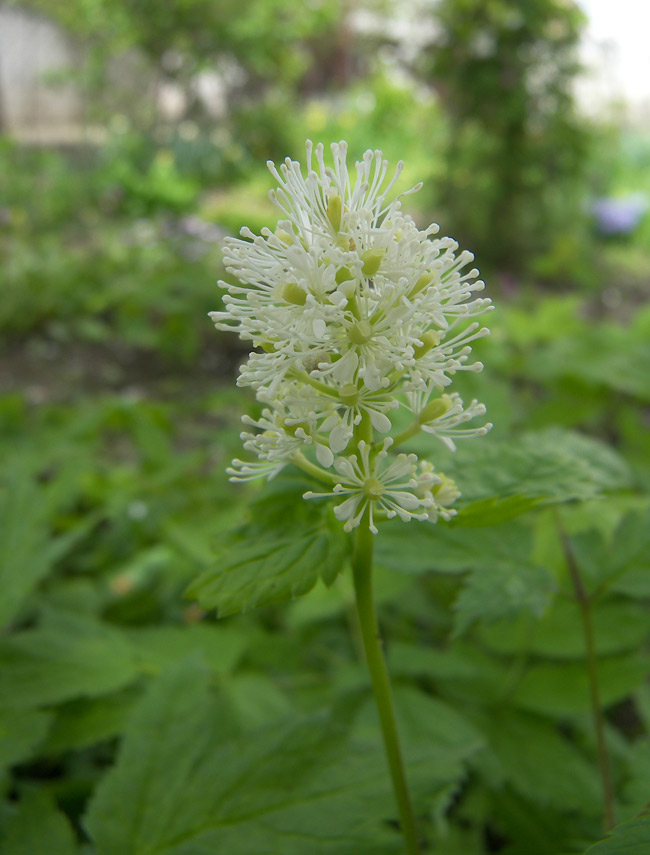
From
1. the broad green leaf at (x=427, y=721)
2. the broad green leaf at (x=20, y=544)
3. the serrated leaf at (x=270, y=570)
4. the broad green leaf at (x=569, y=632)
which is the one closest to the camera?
the serrated leaf at (x=270, y=570)

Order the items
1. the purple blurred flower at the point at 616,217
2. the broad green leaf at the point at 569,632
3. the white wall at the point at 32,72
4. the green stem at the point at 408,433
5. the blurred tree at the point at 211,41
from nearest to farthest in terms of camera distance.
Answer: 1. the green stem at the point at 408,433
2. the broad green leaf at the point at 569,632
3. the purple blurred flower at the point at 616,217
4. the blurred tree at the point at 211,41
5. the white wall at the point at 32,72

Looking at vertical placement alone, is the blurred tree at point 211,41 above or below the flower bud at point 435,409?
above

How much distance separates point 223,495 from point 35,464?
0.67 m

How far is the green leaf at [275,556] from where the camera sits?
2.72 ft

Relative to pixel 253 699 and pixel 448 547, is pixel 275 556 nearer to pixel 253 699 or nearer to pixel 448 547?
pixel 448 547

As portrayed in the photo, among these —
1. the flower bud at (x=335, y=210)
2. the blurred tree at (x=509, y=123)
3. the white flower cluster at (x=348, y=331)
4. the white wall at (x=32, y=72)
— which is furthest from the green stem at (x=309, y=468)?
the white wall at (x=32, y=72)

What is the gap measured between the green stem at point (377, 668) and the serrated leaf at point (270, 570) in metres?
0.03

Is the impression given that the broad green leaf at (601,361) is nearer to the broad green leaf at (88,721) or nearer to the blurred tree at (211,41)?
the broad green leaf at (88,721)

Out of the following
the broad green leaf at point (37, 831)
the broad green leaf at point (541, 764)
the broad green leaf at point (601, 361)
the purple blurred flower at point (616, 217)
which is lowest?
the broad green leaf at point (541, 764)

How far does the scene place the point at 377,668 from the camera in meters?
0.92

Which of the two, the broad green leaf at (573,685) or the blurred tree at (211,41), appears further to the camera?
the blurred tree at (211,41)

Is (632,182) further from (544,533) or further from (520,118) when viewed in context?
(544,533)

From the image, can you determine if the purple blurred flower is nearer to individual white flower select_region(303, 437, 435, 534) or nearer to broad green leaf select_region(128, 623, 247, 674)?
broad green leaf select_region(128, 623, 247, 674)

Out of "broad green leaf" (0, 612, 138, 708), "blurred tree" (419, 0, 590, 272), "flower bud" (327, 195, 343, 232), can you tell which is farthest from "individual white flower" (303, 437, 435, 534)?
"blurred tree" (419, 0, 590, 272)
